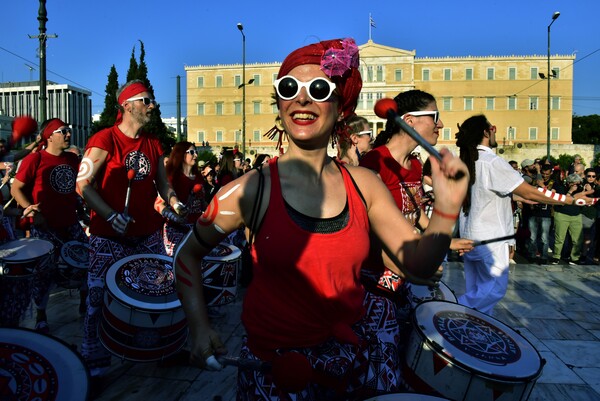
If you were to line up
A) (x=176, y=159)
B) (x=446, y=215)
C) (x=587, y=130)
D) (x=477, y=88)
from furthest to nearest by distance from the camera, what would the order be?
(x=587, y=130)
(x=477, y=88)
(x=176, y=159)
(x=446, y=215)

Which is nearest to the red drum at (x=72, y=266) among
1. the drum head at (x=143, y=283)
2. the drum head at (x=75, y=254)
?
the drum head at (x=75, y=254)

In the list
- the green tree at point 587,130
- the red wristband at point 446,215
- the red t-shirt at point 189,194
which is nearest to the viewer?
the red wristband at point 446,215

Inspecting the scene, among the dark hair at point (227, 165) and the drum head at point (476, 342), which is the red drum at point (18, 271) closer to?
the drum head at point (476, 342)

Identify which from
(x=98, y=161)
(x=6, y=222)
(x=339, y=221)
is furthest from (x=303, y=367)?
(x=6, y=222)

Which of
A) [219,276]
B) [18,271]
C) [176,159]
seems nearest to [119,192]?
[18,271]

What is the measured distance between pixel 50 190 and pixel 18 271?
2106mm

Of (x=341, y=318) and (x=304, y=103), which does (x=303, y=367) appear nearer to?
(x=341, y=318)

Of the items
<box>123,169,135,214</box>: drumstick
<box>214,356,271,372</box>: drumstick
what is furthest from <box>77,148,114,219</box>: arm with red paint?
<box>214,356,271,372</box>: drumstick

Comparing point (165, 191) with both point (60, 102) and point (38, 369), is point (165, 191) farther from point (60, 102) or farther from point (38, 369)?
point (60, 102)

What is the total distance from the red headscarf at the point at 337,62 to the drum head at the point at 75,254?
4.17m

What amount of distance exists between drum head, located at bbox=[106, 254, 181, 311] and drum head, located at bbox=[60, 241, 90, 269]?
1.77 m

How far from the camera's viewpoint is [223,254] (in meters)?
4.95

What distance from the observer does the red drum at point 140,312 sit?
3596mm

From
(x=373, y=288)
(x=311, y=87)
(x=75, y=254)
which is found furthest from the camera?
(x=75, y=254)
